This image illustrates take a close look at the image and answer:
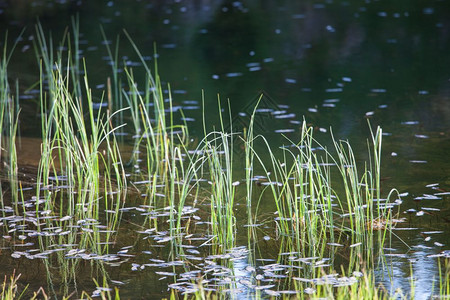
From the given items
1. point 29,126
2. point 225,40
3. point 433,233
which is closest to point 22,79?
point 29,126

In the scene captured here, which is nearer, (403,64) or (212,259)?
(212,259)

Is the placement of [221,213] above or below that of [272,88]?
above

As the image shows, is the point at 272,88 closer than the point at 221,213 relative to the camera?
No

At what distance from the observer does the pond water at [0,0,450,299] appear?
4449mm

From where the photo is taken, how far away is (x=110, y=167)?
6367 millimetres

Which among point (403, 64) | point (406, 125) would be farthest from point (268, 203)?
point (403, 64)

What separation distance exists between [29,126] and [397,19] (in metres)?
7.88

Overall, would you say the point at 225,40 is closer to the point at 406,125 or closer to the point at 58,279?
the point at 406,125

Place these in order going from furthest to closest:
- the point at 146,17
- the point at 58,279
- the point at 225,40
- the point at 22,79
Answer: the point at 146,17, the point at 225,40, the point at 22,79, the point at 58,279

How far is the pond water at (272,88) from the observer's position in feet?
14.6

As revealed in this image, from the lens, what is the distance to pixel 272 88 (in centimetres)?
917

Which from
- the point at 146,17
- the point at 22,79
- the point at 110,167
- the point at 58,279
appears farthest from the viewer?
the point at 146,17

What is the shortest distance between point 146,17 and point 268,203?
34.0ft

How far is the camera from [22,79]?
991 cm
